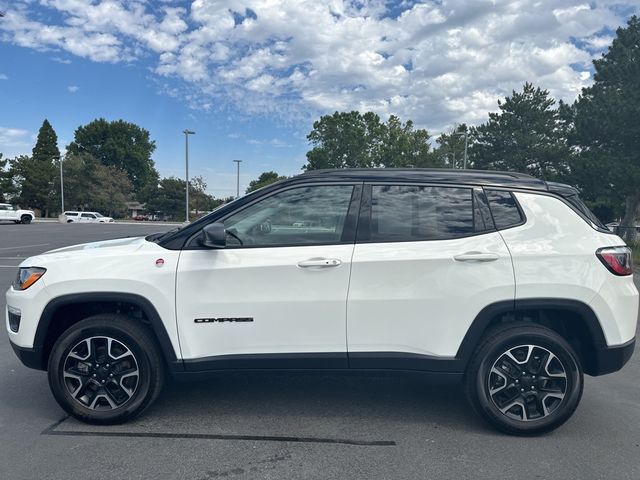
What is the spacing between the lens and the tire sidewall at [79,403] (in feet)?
10.6

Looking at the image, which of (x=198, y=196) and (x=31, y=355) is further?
(x=198, y=196)

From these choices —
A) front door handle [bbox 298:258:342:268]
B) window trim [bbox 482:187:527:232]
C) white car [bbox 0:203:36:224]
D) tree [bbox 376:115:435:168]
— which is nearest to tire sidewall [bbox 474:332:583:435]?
window trim [bbox 482:187:527:232]

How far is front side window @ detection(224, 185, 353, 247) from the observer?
3293mm

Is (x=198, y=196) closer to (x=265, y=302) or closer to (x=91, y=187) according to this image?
(x=91, y=187)

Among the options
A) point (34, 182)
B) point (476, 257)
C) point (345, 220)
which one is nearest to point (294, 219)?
point (345, 220)

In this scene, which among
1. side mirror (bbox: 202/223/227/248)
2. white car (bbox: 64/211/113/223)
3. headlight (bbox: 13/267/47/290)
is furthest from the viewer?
white car (bbox: 64/211/113/223)

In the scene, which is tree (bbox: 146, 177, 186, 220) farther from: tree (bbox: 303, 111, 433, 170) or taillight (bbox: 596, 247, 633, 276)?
taillight (bbox: 596, 247, 633, 276)

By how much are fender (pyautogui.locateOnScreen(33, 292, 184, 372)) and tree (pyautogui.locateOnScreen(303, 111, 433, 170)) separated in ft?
166

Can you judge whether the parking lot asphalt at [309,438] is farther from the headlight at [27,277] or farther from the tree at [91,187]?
the tree at [91,187]

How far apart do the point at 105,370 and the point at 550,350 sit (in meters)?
3.16

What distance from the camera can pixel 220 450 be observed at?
302 centimetres

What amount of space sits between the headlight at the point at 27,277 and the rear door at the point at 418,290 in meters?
2.22

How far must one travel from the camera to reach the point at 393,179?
11.2ft

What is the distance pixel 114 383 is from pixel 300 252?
5.39 ft
